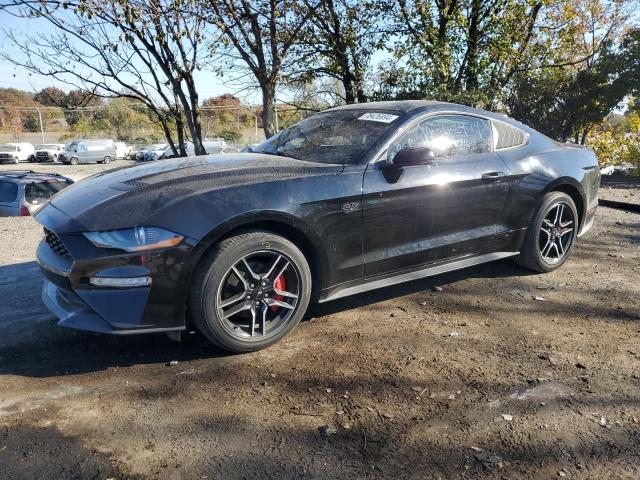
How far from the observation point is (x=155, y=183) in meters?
3.21

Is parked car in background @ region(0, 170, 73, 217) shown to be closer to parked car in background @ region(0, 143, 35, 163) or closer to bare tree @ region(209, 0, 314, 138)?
bare tree @ region(209, 0, 314, 138)

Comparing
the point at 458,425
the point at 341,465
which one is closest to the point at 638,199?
the point at 458,425

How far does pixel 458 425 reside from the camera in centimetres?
248

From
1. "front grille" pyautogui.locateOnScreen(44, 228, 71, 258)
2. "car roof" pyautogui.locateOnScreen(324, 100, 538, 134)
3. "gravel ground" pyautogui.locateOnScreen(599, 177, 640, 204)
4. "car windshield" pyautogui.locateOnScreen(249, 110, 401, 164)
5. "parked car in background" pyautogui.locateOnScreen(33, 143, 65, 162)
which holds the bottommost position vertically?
"parked car in background" pyautogui.locateOnScreen(33, 143, 65, 162)

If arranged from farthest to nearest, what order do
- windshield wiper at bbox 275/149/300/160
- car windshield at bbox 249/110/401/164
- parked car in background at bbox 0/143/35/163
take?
1. parked car in background at bbox 0/143/35/163
2. windshield wiper at bbox 275/149/300/160
3. car windshield at bbox 249/110/401/164

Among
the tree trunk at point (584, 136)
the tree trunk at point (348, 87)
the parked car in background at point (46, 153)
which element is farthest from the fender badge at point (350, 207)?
the parked car in background at point (46, 153)

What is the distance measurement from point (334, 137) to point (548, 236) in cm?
225

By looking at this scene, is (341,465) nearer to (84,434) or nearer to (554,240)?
(84,434)

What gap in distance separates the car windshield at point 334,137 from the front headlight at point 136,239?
1354 mm

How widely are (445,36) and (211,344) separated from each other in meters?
10.5

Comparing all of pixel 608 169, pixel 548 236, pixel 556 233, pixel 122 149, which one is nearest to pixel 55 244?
pixel 548 236

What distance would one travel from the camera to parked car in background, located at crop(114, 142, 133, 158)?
42.8 m

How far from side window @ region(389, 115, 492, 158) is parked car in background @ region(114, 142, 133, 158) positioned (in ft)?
139

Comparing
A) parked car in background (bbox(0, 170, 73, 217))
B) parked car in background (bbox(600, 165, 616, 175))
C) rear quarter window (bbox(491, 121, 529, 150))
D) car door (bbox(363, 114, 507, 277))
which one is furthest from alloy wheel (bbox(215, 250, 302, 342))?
parked car in background (bbox(600, 165, 616, 175))
